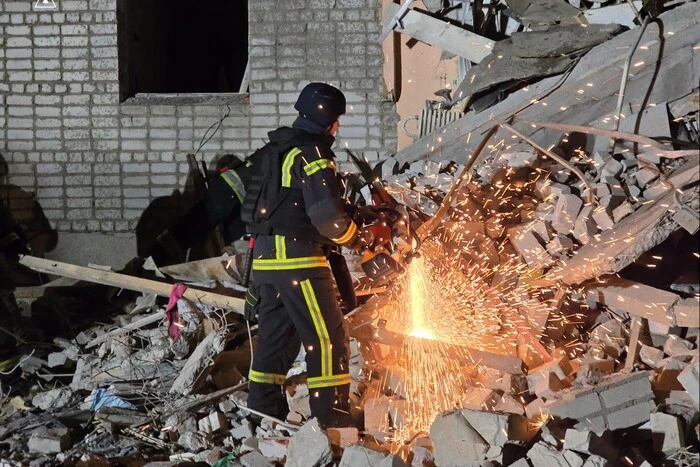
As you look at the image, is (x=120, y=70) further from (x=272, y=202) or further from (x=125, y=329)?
(x=272, y=202)

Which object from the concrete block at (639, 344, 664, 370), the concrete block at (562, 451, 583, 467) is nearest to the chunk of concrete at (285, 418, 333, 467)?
the concrete block at (562, 451, 583, 467)

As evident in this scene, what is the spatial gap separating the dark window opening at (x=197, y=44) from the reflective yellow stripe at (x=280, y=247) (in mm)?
4403

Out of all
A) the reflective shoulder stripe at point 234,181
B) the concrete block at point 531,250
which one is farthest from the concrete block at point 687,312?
the reflective shoulder stripe at point 234,181

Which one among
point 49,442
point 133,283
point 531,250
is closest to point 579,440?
point 531,250

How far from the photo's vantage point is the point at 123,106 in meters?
7.05

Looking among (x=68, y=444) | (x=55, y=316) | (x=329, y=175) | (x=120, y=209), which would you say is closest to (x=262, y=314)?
(x=329, y=175)

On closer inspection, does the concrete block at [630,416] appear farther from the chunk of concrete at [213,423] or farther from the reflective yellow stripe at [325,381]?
the chunk of concrete at [213,423]

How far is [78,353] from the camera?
17.7 ft

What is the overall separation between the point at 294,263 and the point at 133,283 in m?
1.86

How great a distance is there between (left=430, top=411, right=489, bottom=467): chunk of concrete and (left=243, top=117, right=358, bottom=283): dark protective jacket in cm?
103

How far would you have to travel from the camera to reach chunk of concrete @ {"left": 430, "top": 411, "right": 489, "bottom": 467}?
3.53 metres

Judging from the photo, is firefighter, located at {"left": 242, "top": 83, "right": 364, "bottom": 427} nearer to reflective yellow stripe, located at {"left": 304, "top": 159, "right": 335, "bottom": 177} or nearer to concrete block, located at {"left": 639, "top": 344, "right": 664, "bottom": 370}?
reflective yellow stripe, located at {"left": 304, "top": 159, "right": 335, "bottom": 177}

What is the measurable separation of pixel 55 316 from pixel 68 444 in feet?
6.33

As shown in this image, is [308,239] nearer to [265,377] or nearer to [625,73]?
[265,377]
